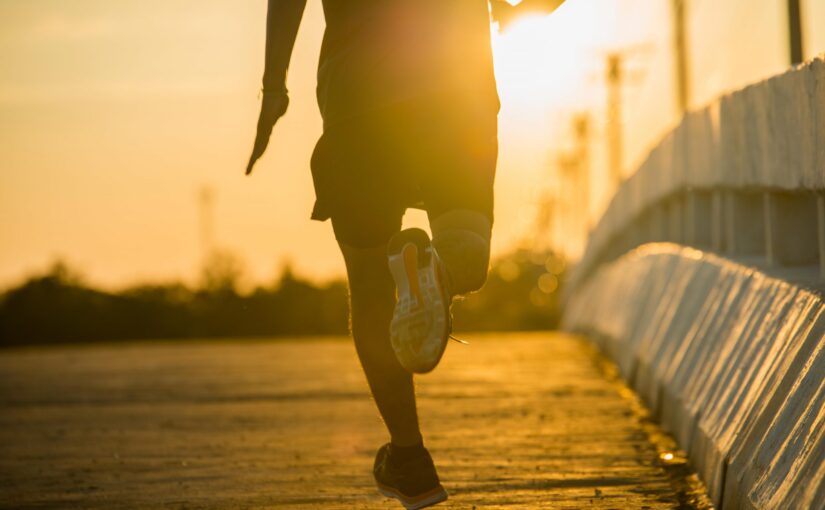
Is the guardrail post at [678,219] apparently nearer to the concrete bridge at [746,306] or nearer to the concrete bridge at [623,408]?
the concrete bridge at [623,408]

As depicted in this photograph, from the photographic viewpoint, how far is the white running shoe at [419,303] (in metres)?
4.02

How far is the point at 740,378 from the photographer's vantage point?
5152 millimetres

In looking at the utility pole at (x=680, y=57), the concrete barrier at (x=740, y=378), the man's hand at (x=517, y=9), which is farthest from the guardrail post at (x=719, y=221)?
the utility pole at (x=680, y=57)

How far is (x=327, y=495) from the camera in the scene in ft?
17.9

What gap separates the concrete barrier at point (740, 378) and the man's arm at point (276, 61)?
5.42 ft

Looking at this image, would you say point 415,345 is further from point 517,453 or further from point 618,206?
point 618,206

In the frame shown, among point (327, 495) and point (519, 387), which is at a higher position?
point (327, 495)

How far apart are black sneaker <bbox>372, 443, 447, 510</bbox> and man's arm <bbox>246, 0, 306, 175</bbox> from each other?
1.03 metres

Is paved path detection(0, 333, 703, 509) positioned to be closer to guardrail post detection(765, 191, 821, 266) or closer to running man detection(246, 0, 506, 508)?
running man detection(246, 0, 506, 508)

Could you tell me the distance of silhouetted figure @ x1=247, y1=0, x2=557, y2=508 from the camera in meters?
4.43

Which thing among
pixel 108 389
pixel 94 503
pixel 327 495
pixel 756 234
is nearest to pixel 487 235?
pixel 327 495

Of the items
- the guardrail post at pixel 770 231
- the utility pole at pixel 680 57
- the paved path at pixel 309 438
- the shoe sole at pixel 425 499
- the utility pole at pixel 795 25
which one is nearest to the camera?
the shoe sole at pixel 425 499

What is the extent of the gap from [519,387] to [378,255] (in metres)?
5.25

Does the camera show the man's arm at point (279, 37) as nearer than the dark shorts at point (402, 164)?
No
